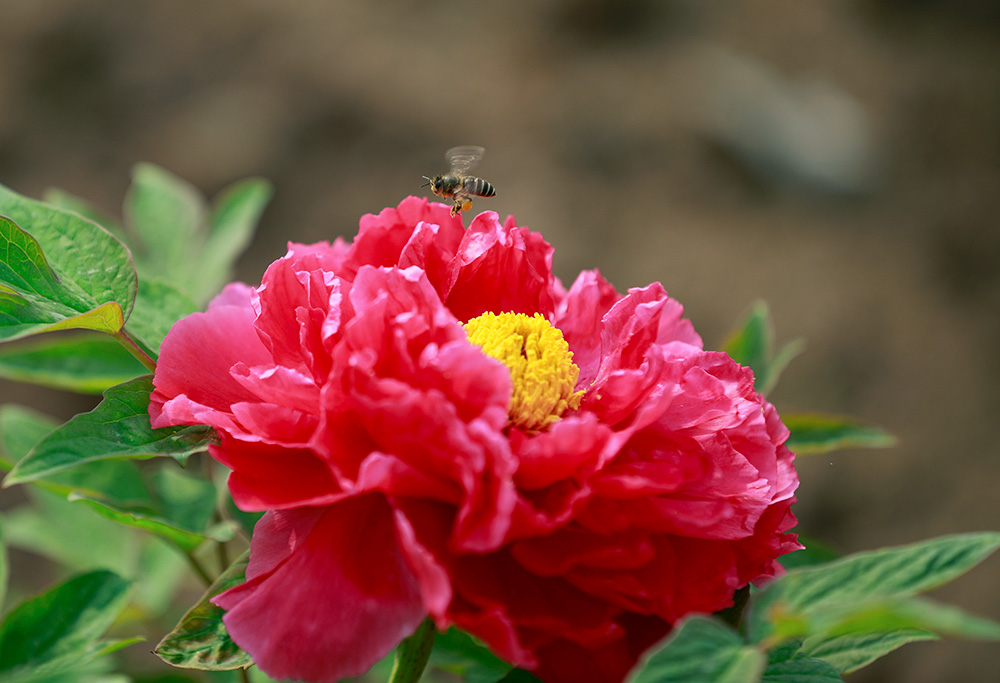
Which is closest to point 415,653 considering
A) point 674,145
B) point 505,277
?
point 505,277

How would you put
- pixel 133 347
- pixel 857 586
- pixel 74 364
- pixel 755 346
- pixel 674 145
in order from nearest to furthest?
pixel 857 586, pixel 133 347, pixel 74 364, pixel 755 346, pixel 674 145

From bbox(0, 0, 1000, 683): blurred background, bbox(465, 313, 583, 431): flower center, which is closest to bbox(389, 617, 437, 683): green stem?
bbox(465, 313, 583, 431): flower center

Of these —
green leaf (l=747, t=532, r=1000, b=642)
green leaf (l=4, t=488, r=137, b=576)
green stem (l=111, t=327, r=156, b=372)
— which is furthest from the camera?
green leaf (l=4, t=488, r=137, b=576)

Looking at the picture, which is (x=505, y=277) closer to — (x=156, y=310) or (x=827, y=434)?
(x=156, y=310)

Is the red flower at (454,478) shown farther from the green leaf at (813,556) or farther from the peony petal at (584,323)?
the green leaf at (813,556)

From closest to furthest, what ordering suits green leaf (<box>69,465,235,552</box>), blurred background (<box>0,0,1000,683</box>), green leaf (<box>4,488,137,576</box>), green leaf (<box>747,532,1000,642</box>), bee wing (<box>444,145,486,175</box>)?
green leaf (<box>747,532,1000,642</box>), green leaf (<box>69,465,235,552</box>), bee wing (<box>444,145,486,175</box>), green leaf (<box>4,488,137,576</box>), blurred background (<box>0,0,1000,683</box>)

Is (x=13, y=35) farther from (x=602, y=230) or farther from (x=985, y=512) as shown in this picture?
(x=985, y=512)

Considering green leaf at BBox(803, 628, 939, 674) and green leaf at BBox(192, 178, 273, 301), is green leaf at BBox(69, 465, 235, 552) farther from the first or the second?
green leaf at BBox(803, 628, 939, 674)
